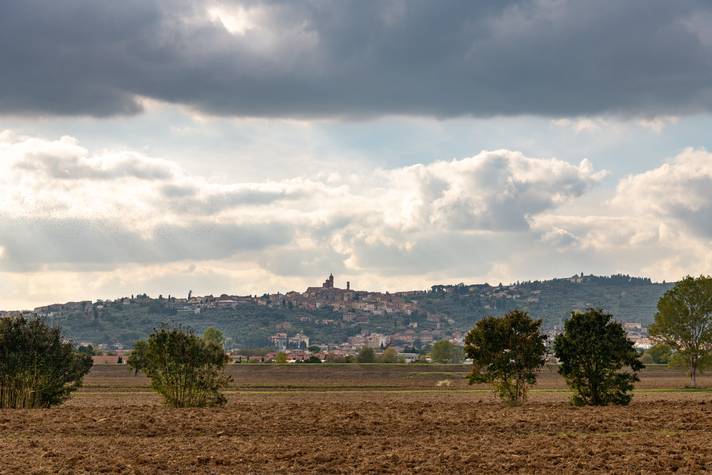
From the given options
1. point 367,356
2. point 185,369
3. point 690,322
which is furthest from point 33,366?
point 367,356

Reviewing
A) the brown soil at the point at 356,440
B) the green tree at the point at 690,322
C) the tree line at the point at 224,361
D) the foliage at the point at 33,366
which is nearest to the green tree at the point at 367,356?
the green tree at the point at 690,322

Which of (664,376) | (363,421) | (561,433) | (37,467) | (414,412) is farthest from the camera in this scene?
(664,376)

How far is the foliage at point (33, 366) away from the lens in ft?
161

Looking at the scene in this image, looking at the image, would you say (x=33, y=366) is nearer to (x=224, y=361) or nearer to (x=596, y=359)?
(x=224, y=361)

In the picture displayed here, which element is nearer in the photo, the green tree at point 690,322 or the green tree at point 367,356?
the green tree at point 690,322

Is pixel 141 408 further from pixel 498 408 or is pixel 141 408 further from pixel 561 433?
pixel 561 433

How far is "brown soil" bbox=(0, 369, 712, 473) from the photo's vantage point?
27.2 meters

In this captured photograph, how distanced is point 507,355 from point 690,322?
48871 millimetres

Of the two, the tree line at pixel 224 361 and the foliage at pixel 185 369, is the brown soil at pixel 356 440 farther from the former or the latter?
the tree line at pixel 224 361

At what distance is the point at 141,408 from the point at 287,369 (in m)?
94.7

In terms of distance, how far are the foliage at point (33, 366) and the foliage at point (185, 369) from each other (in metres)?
4.81

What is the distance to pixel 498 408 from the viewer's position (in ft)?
154

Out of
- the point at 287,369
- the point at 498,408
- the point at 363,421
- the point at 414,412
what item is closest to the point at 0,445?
the point at 363,421

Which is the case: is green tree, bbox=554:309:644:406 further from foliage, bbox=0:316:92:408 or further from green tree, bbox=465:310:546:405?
foliage, bbox=0:316:92:408
